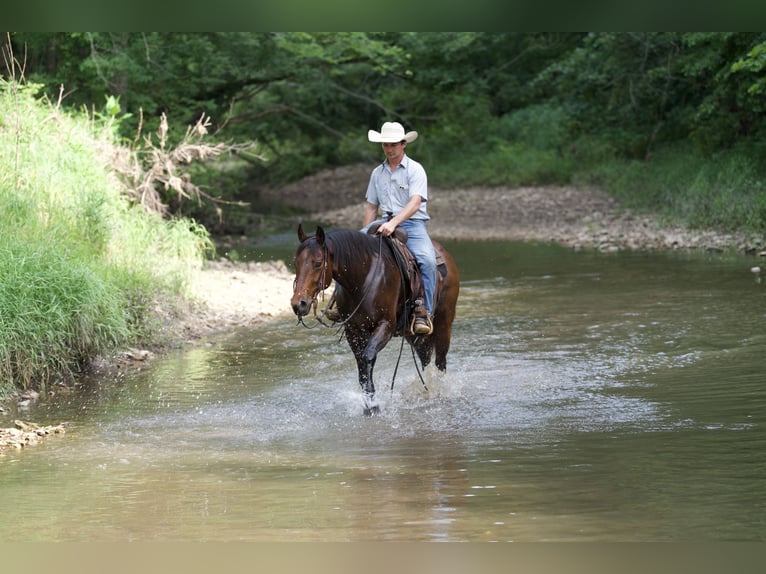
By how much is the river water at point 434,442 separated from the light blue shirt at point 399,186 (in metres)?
1.83

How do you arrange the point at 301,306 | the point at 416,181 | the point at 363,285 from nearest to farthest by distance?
the point at 301,306
the point at 363,285
the point at 416,181

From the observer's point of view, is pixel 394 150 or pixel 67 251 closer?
pixel 394 150

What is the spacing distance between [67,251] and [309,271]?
457cm

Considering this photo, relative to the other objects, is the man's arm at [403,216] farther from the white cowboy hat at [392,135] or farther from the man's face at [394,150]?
the white cowboy hat at [392,135]

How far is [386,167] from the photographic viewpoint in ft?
30.2

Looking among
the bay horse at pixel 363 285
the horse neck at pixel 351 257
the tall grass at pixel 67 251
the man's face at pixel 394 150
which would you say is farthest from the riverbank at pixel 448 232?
the man's face at pixel 394 150

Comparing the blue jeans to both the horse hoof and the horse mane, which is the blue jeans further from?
the horse hoof

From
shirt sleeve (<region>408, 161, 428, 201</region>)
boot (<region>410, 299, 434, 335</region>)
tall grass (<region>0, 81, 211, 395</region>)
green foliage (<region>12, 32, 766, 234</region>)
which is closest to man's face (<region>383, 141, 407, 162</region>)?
shirt sleeve (<region>408, 161, 428, 201</region>)

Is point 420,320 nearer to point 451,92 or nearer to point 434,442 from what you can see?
point 434,442

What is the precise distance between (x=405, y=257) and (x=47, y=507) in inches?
153

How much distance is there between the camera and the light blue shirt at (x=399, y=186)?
9.10 m

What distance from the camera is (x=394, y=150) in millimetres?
8984

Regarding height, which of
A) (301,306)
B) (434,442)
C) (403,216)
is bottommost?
(434,442)

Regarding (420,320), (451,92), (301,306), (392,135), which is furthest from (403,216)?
(451,92)
